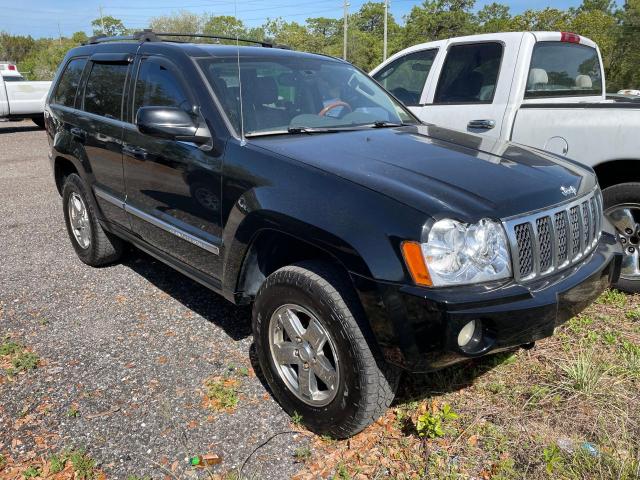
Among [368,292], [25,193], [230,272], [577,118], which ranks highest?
[577,118]

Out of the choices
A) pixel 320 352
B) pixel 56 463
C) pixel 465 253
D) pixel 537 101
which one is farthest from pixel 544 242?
pixel 537 101

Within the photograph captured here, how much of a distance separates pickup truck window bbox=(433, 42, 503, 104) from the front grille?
2.27 m

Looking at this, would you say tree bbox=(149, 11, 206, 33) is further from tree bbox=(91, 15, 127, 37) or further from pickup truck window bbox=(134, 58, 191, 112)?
pickup truck window bbox=(134, 58, 191, 112)

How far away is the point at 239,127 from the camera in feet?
9.78

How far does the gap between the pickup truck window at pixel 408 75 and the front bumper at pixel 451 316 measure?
11.2 feet

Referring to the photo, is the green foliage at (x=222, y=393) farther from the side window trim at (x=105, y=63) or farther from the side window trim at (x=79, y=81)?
the side window trim at (x=79, y=81)

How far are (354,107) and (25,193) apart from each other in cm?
650

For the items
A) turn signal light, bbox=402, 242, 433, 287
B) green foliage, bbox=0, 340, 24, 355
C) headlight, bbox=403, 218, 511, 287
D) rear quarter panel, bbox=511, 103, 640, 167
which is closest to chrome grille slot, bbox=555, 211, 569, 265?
headlight, bbox=403, 218, 511, 287

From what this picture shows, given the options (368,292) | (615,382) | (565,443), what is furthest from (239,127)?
(615,382)

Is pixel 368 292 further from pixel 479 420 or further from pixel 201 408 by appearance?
pixel 201 408

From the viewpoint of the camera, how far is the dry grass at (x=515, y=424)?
7.84ft

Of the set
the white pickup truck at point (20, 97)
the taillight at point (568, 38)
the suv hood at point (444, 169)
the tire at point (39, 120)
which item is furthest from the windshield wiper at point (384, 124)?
the tire at point (39, 120)

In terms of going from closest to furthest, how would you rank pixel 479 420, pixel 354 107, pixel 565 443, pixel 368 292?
pixel 368 292, pixel 565 443, pixel 479 420, pixel 354 107

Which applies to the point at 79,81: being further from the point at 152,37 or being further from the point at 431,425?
the point at 431,425
